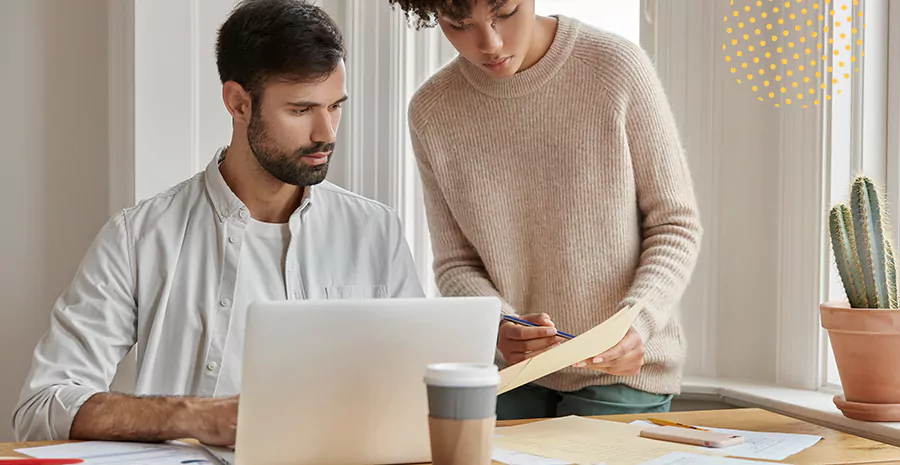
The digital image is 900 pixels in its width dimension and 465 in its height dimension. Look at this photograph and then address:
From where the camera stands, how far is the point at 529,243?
1925 mm

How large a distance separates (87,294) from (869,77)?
67.5 inches

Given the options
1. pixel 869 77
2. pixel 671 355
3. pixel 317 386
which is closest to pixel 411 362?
pixel 317 386

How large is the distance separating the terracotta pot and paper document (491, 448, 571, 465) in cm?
78

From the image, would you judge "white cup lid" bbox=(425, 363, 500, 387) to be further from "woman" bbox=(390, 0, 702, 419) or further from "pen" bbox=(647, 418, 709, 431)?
"woman" bbox=(390, 0, 702, 419)

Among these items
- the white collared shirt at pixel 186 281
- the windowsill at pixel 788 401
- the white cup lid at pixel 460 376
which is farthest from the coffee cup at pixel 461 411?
the windowsill at pixel 788 401

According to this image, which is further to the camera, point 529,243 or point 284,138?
point 529,243

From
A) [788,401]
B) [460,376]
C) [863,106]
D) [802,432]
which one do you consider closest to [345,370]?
[460,376]

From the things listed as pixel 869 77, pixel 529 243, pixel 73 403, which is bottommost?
pixel 73 403

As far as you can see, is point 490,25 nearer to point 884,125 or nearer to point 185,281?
point 185,281

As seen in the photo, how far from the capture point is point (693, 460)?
126cm

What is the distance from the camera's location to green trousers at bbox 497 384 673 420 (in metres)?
1.83

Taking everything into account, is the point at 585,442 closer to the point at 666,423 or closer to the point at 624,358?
the point at 666,423

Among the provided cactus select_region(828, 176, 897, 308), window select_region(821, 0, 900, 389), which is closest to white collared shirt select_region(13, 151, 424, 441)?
cactus select_region(828, 176, 897, 308)

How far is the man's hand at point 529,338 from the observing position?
1609mm
